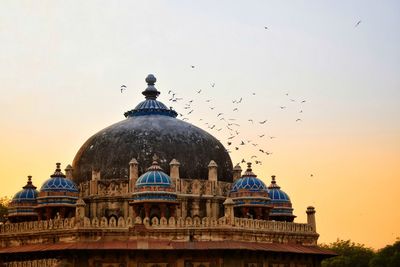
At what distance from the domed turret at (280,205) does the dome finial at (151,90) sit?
30.6ft

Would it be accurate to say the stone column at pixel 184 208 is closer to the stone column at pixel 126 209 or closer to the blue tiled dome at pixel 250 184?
the blue tiled dome at pixel 250 184

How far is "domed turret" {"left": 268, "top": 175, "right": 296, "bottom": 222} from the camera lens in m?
45.6

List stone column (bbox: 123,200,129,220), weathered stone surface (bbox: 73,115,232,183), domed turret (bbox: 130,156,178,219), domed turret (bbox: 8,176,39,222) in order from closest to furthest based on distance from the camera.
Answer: domed turret (bbox: 130,156,178,219), stone column (bbox: 123,200,129,220), weathered stone surface (bbox: 73,115,232,183), domed turret (bbox: 8,176,39,222)

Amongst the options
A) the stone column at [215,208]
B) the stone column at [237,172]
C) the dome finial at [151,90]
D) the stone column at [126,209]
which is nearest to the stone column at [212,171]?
the stone column at [215,208]

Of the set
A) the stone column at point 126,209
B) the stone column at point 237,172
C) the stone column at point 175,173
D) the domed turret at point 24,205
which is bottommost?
the stone column at point 126,209

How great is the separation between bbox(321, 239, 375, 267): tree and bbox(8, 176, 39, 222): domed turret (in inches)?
1395

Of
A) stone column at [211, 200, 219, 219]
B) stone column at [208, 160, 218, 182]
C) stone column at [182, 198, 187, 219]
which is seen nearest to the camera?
stone column at [182, 198, 187, 219]

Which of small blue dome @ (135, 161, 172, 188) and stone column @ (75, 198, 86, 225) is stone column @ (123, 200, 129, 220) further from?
stone column @ (75, 198, 86, 225)

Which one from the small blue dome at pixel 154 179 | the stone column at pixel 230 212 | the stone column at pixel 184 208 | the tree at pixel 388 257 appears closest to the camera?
the stone column at pixel 230 212

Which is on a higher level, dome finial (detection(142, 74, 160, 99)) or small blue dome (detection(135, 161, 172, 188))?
dome finial (detection(142, 74, 160, 99))

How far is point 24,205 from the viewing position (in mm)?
44156

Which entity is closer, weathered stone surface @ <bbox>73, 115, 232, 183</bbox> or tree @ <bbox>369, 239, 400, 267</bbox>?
weathered stone surface @ <bbox>73, 115, 232, 183</bbox>

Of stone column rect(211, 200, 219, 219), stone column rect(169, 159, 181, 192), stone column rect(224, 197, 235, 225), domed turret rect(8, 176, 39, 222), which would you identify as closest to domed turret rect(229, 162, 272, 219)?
stone column rect(211, 200, 219, 219)

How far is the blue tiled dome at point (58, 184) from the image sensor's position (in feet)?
134
